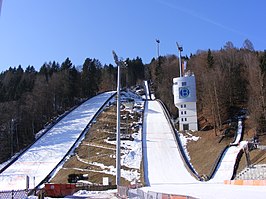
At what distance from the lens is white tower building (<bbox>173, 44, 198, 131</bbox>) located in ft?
195

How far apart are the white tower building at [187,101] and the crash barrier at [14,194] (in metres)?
39.1

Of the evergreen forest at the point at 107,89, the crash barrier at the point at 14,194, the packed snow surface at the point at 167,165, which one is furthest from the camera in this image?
the evergreen forest at the point at 107,89

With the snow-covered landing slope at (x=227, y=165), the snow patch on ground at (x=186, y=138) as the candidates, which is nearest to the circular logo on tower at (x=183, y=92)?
the snow patch on ground at (x=186, y=138)

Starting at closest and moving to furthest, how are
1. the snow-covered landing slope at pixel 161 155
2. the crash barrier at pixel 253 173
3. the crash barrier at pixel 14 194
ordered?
1. the crash barrier at pixel 14 194
2. the crash barrier at pixel 253 173
3. the snow-covered landing slope at pixel 161 155

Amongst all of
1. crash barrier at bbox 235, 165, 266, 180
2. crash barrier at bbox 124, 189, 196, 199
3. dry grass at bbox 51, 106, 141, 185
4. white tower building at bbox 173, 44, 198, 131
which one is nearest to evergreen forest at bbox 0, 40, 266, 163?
white tower building at bbox 173, 44, 198, 131

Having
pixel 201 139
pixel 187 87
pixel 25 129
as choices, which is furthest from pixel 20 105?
pixel 201 139

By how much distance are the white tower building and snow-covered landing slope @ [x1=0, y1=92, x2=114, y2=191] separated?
60.5 ft

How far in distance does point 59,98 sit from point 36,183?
53.2m

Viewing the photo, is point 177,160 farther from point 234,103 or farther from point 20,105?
point 20,105

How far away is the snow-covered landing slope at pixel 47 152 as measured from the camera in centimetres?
4225

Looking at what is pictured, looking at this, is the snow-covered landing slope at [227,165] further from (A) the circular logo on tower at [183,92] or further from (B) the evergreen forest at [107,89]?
(A) the circular logo on tower at [183,92]

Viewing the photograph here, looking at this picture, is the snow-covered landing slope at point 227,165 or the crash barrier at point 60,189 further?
the snow-covered landing slope at point 227,165

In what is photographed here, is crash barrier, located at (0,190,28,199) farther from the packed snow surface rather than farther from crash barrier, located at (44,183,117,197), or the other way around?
the packed snow surface

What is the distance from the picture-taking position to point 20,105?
7581cm
